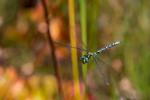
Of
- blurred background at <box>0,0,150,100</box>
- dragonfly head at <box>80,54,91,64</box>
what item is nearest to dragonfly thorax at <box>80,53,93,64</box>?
dragonfly head at <box>80,54,91,64</box>

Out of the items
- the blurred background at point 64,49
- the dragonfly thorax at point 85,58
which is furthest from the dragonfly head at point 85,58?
the blurred background at point 64,49

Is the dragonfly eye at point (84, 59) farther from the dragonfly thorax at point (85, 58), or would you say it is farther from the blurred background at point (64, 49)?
the blurred background at point (64, 49)

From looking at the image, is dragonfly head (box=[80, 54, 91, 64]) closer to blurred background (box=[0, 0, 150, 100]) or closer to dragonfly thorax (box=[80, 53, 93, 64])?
dragonfly thorax (box=[80, 53, 93, 64])

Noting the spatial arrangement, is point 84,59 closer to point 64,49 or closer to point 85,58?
point 85,58

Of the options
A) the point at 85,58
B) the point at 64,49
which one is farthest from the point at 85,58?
the point at 64,49

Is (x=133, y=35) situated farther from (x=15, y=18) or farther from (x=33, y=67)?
(x=15, y=18)

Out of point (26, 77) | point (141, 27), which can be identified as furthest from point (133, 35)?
point (26, 77)

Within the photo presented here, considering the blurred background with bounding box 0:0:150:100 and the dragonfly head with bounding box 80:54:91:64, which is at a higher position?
the blurred background with bounding box 0:0:150:100

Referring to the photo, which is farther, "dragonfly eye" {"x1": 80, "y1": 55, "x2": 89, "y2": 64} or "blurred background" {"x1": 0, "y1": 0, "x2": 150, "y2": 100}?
"blurred background" {"x1": 0, "y1": 0, "x2": 150, "y2": 100}
